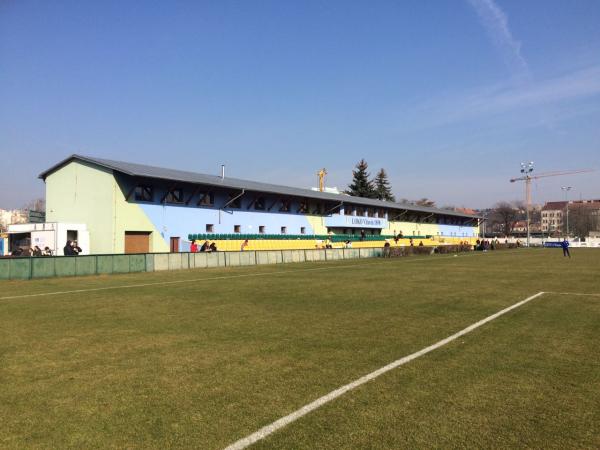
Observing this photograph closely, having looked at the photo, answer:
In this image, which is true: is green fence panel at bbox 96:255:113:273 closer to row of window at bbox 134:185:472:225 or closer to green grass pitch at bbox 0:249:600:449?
row of window at bbox 134:185:472:225

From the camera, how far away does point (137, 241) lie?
33812 mm

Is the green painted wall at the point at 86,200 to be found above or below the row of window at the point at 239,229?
above

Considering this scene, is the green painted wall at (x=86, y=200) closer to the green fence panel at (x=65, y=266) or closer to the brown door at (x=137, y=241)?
the brown door at (x=137, y=241)

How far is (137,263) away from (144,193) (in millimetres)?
10258

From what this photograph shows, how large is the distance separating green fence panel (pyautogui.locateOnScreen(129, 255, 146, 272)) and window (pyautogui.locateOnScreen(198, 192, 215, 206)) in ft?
43.7

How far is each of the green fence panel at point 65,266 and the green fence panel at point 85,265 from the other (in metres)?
0.14

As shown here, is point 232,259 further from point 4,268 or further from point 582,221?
point 582,221

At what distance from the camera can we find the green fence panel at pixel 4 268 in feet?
68.4

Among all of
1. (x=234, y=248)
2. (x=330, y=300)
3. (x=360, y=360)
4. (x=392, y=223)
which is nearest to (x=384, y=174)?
(x=392, y=223)

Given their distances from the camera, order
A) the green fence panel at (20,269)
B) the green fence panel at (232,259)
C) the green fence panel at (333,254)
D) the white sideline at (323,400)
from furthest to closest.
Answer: the green fence panel at (333,254) < the green fence panel at (232,259) < the green fence panel at (20,269) < the white sideline at (323,400)

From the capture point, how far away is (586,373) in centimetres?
607

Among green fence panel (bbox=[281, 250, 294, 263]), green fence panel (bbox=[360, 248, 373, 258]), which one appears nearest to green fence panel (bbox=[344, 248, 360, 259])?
green fence panel (bbox=[360, 248, 373, 258])

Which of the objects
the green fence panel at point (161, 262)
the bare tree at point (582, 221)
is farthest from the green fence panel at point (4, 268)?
the bare tree at point (582, 221)

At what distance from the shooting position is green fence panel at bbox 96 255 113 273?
23.8 m
